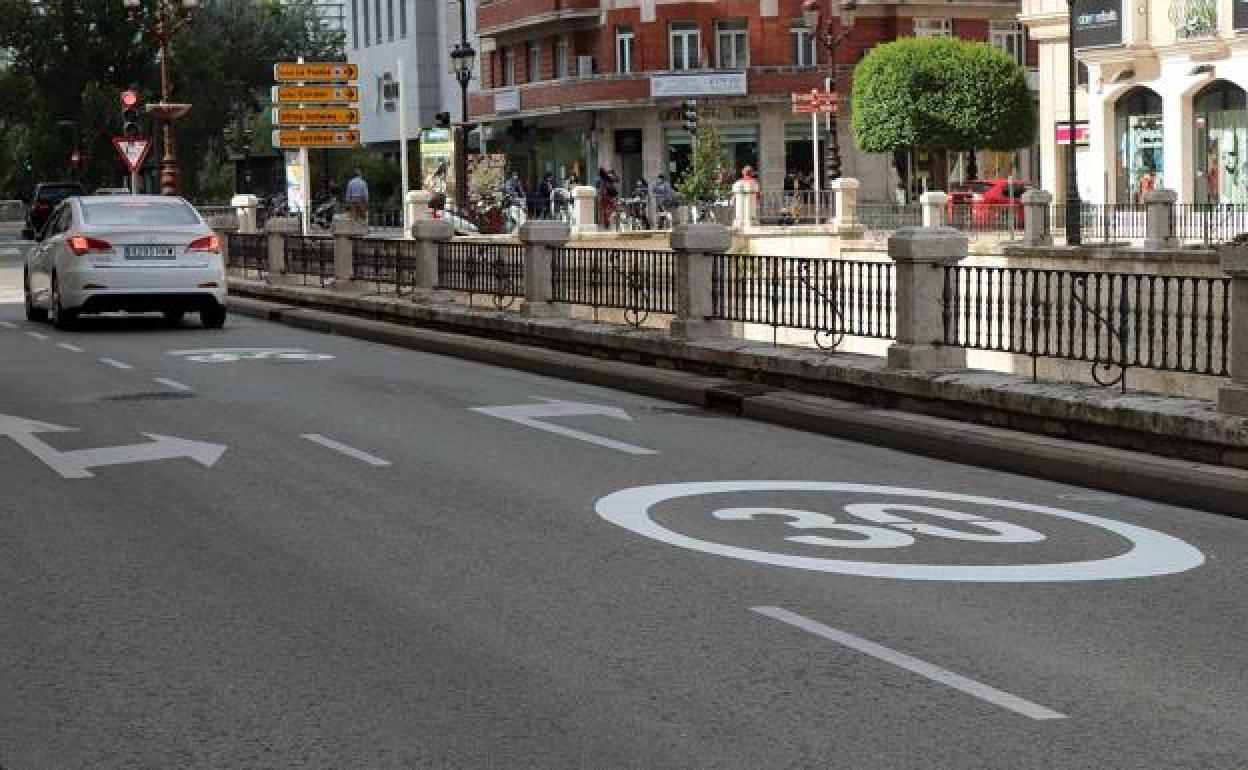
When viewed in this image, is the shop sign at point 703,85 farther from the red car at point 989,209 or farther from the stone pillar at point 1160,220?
the stone pillar at point 1160,220

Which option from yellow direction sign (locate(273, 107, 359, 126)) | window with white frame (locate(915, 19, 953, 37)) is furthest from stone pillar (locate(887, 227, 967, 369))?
window with white frame (locate(915, 19, 953, 37))

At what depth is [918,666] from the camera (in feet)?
23.5

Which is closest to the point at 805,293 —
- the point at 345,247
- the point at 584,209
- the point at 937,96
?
the point at 345,247

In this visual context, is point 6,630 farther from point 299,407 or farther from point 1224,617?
point 299,407

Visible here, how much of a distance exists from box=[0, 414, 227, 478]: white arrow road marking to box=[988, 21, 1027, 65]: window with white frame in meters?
63.5

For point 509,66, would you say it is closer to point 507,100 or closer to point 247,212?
point 507,100

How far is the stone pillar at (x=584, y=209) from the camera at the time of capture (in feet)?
172

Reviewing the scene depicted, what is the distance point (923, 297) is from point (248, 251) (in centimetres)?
2219

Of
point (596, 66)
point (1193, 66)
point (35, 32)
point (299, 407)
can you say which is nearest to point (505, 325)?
point (299, 407)

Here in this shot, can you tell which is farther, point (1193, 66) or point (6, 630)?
point (1193, 66)

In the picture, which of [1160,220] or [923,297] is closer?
[923,297]

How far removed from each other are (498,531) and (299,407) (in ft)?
20.0

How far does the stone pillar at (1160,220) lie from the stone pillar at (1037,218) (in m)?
3.80

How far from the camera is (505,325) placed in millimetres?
21844
